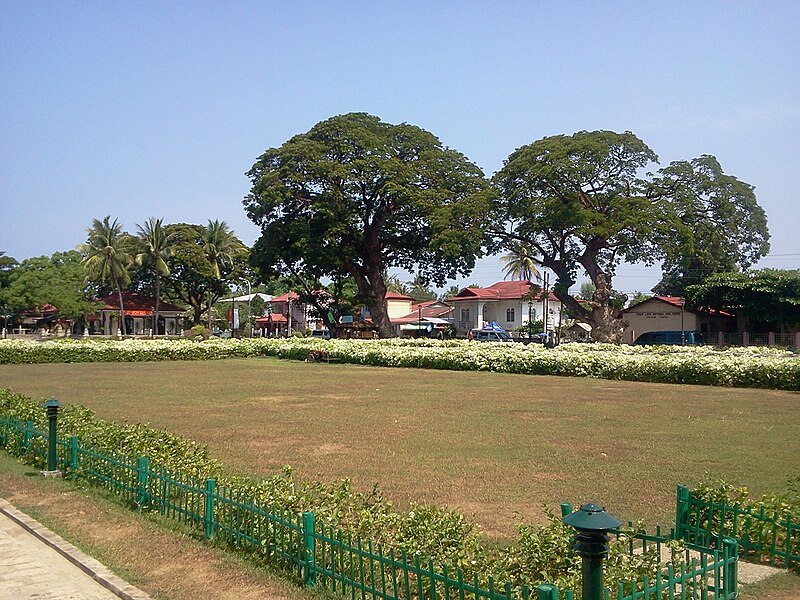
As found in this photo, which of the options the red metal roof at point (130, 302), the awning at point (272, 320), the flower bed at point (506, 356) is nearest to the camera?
the flower bed at point (506, 356)

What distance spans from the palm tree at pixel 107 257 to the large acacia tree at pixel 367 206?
1939 cm

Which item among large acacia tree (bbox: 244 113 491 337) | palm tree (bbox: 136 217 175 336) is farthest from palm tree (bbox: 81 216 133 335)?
large acacia tree (bbox: 244 113 491 337)

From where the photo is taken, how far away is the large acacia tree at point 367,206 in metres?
45.4

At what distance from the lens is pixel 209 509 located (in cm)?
667

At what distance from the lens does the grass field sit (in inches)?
353

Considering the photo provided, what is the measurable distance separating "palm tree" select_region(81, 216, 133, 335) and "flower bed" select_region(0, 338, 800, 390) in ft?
80.6

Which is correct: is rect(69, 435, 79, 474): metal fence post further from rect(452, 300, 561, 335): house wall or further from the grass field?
rect(452, 300, 561, 335): house wall

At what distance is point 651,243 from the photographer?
41750mm

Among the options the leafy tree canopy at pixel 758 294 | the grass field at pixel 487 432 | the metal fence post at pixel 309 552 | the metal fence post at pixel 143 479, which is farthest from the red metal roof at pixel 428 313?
the metal fence post at pixel 309 552

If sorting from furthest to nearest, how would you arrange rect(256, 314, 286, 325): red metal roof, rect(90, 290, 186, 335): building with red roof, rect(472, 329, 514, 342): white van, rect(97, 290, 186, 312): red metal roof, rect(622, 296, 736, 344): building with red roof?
rect(256, 314, 286, 325): red metal roof → rect(90, 290, 186, 335): building with red roof → rect(97, 290, 186, 312): red metal roof → rect(472, 329, 514, 342): white van → rect(622, 296, 736, 344): building with red roof

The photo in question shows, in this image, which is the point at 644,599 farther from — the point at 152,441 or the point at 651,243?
the point at 651,243

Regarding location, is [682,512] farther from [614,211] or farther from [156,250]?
[156,250]

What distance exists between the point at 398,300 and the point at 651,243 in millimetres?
40678

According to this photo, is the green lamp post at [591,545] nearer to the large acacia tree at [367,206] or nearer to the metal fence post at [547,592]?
the metal fence post at [547,592]
